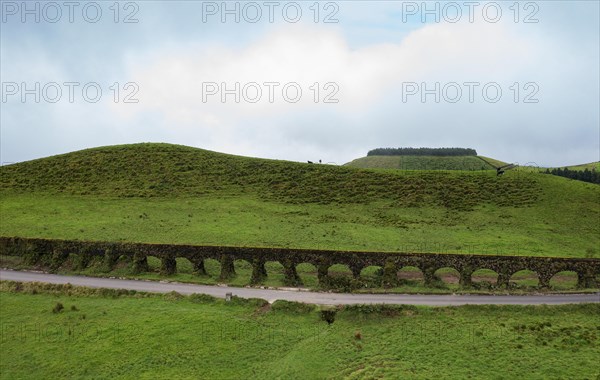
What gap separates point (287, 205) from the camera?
75.0 m

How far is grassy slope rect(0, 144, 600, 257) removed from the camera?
57125 mm

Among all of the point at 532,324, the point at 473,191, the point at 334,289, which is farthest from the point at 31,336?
the point at 473,191

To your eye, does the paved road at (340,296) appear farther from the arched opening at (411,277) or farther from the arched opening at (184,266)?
the arched opening at (184,266)

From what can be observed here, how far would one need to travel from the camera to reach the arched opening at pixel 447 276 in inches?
1635

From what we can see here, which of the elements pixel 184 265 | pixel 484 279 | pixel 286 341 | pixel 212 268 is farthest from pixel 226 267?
pixel 484 279

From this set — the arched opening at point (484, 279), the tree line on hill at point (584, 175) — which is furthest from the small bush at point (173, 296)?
the tree line on hill at point (584, 175)

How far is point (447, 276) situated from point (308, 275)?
13746 millimetres

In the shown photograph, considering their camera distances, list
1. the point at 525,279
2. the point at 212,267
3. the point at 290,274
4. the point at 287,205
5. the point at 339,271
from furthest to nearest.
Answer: the point at 287,205
the point at 212,267
the point at 339,271
the point at 525,279
the point at 290,274

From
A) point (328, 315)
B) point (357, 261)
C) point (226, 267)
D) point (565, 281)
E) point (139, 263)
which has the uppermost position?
point (357, 261)

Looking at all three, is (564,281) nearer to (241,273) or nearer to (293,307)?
(293,307)

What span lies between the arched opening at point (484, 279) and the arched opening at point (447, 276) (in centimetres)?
151

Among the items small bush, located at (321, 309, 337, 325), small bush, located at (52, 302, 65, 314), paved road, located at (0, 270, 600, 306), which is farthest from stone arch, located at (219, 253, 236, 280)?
small bush, located at (52, 302, 65, 314)

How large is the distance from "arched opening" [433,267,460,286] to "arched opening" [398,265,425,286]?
1.50 m

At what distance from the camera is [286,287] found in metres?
40.2
